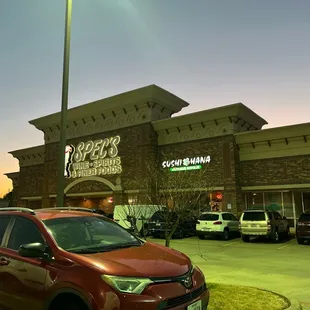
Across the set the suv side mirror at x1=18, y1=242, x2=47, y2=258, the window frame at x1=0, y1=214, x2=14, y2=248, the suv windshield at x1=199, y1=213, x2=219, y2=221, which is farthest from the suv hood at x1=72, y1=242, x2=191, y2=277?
the suv windshield at x1=199, y1=213, x2=219, y2=221

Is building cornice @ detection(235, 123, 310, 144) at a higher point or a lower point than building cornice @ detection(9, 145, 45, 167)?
lower

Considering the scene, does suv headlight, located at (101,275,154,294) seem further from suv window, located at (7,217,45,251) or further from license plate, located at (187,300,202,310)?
suv window, located at (7,217,45,251)

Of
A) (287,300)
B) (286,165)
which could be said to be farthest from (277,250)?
(287,300)

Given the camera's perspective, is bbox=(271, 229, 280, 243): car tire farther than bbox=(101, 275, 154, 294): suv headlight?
Yes

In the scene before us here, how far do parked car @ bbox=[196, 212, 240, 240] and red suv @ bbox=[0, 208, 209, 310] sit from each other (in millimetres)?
17258

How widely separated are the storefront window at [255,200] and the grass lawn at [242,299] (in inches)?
791

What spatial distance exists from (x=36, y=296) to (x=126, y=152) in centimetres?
2775

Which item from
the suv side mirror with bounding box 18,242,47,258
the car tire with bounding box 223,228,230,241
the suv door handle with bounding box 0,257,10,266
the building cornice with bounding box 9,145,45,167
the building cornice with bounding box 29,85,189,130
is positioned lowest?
the car tire with bounding box 223,228,230,241

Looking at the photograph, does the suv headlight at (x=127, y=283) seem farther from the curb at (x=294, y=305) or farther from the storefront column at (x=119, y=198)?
the storefront column at (x=119, y=198)

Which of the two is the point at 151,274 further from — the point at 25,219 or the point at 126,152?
the point at 126,152

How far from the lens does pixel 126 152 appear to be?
1266 inches

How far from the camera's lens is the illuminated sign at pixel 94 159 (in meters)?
33.1

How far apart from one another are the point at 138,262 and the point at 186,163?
24878 millimetres

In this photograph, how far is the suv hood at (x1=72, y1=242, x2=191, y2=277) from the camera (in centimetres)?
406
